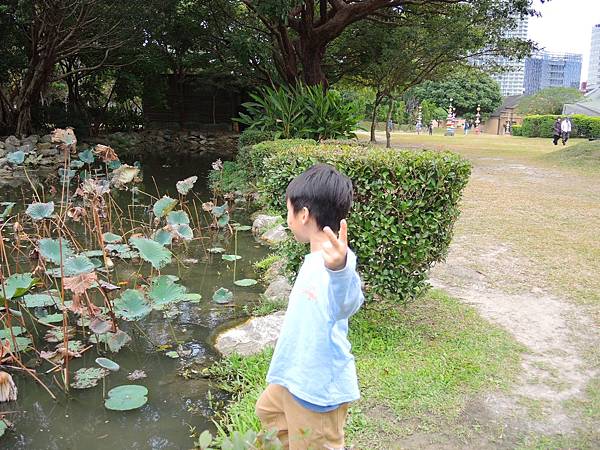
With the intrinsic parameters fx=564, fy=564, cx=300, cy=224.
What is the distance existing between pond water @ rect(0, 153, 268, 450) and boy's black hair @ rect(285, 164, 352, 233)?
5.10 feet

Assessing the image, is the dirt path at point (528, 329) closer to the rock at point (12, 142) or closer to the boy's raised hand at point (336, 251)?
the boy's raised hand at point (336, 251)

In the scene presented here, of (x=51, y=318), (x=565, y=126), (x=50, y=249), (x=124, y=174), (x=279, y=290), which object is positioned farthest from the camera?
(x=565, y=126)

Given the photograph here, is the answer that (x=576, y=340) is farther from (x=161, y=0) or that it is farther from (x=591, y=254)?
(x=161, y=0)

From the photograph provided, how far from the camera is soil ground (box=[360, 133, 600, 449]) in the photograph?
263cm

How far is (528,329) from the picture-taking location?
3797 mm

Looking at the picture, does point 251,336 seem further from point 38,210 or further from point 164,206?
point 38,210

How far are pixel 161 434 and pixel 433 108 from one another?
4494 cm

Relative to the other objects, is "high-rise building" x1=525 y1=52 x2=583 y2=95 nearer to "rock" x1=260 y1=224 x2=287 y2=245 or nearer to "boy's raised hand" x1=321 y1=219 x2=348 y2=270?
"rock" x1=260 y1=224 x2=287 y2=245

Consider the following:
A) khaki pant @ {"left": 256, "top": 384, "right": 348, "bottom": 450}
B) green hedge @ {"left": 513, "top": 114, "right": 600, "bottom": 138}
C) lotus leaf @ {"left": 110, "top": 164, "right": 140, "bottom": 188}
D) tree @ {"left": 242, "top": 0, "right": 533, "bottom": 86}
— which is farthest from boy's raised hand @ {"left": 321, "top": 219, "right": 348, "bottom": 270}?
green hedge @ {"left": 513, "top": 114, "right": 600, "bottom": 138}

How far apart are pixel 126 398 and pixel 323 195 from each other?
1.89m

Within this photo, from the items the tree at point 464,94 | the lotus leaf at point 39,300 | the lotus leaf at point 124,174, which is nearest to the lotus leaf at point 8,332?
the lotus leaf at point 39,300

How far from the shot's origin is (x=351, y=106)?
11.5 m

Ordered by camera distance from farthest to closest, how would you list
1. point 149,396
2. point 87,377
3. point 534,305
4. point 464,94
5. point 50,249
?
1. point 464,94
2. point 534,305
3. point 50,249
4. point 87,377
5. point 149,396

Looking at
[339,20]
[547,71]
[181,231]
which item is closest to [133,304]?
[181,231]
